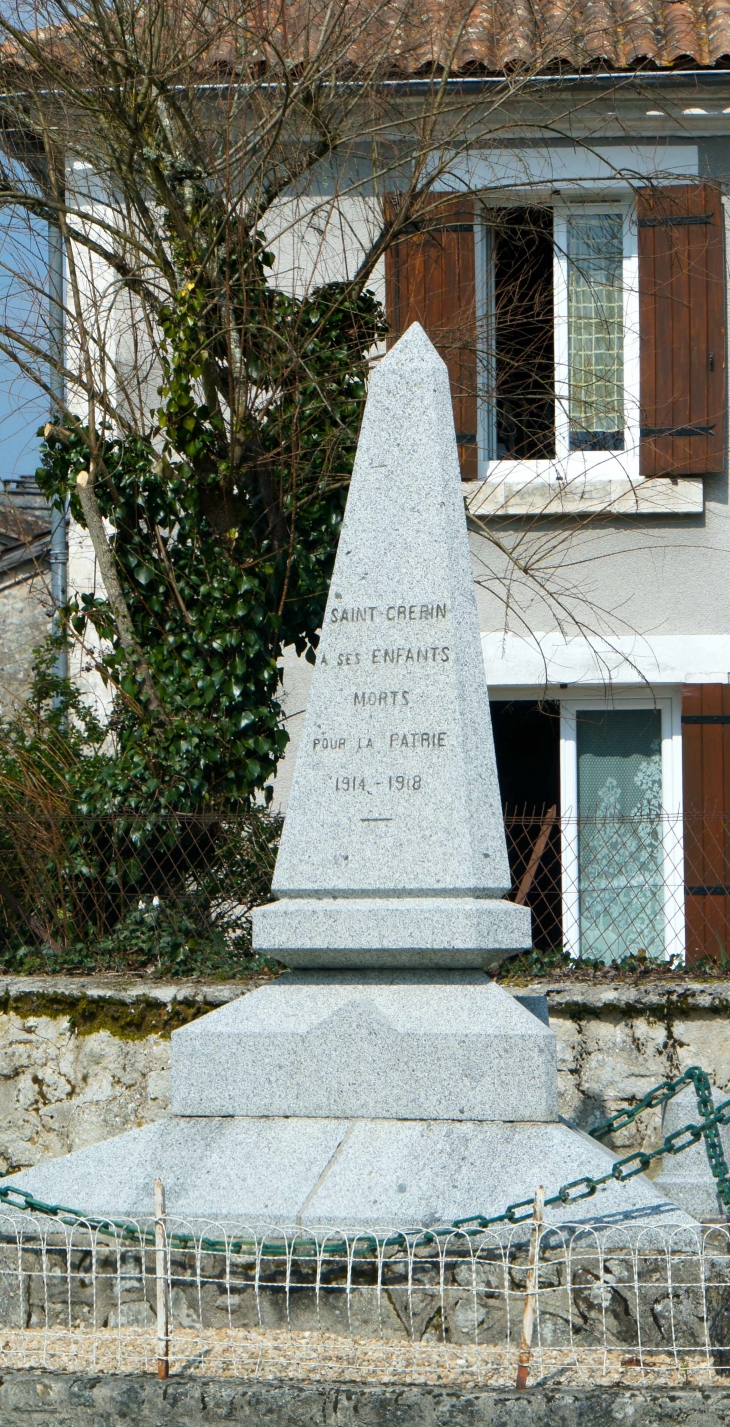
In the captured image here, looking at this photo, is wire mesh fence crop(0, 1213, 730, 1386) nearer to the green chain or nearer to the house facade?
the green chain

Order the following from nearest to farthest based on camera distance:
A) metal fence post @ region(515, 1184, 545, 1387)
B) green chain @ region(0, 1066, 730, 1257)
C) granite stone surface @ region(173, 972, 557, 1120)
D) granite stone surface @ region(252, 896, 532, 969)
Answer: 1. metal fence post @ region(515, 1184, 545, 1387)
2. green chain @ region(0, 1066, 730, 1257)
3. granite stone surface @ region(173, 972, 557, 1120)
4. granite stone surface @ region(252, 896, 532, 969)

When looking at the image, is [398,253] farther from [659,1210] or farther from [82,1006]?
[659,1210]

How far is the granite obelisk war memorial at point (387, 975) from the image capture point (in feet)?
11.8

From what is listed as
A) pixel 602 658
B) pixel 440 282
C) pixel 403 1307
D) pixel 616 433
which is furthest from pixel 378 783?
pixel 616 433

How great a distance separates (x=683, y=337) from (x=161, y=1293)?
7.06 metres

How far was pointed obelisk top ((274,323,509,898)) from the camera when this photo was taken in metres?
4.07

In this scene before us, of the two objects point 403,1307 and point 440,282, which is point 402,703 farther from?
point 440,282

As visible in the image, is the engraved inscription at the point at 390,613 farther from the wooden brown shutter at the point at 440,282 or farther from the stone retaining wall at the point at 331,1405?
the wooden brown shutter at the point at 440,282

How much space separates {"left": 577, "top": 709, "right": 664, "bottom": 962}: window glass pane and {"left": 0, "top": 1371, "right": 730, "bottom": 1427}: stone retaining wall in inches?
140

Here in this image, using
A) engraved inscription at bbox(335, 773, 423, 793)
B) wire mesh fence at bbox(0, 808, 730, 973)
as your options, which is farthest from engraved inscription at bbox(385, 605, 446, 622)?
wire mesh fence at bbox(0, 808, 730, 973)

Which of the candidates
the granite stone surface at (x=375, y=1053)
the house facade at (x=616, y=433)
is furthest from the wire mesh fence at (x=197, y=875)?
the granite stone surface at (x=375, y=1053)

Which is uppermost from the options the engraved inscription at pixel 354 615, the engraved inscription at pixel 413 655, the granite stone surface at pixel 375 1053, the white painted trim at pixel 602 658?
the white painted trim at pixel 602 658

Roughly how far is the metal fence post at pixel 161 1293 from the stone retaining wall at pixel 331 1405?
47mm

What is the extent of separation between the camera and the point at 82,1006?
638cm
